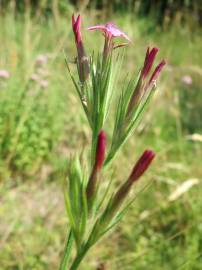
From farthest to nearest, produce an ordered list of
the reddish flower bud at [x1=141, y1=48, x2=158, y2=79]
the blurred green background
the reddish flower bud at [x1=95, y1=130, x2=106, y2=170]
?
1. the blurred green background
2. the reddish flower bud at [x1=141, y1=48, x2=158, y2=79]
3. the reddish flower bud at [x1=95, y1=130, x2=106, y2=170]

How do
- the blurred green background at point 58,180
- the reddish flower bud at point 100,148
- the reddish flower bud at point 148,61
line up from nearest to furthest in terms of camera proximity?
the reddish flower bud at point 100,148 < the reddish flower bud at point 148,61 < the blurred green background at point 58,180

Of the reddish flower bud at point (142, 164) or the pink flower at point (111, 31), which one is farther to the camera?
the pink flower at point (111, 31)

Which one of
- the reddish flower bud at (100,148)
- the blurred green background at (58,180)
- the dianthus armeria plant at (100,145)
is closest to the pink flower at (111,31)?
the dianthus armeria plant at (100,145)

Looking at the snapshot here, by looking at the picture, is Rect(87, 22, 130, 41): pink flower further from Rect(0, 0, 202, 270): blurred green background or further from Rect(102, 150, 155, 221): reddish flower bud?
Rect(0, 0, 202, 270): blurred green background

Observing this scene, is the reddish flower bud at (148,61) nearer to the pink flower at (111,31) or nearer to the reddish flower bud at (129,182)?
the pink flower at (111,31)

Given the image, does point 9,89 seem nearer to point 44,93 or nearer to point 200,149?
point 44,93

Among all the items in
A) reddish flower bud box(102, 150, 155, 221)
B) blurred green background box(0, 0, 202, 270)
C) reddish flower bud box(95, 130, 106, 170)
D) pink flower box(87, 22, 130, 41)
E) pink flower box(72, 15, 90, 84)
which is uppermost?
pink flower box(87, 22, 130, 41)

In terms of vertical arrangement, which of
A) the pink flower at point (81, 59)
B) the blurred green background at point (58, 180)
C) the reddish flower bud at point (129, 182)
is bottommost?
the blurred green background at point (58, 180)

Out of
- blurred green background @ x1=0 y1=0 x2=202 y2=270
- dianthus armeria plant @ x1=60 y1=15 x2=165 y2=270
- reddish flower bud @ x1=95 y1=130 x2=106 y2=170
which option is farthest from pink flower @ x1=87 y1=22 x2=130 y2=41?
blurred green background @ x1=0 y1=0 x2=202 y2=270

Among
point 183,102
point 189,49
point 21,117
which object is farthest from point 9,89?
point 189,49
